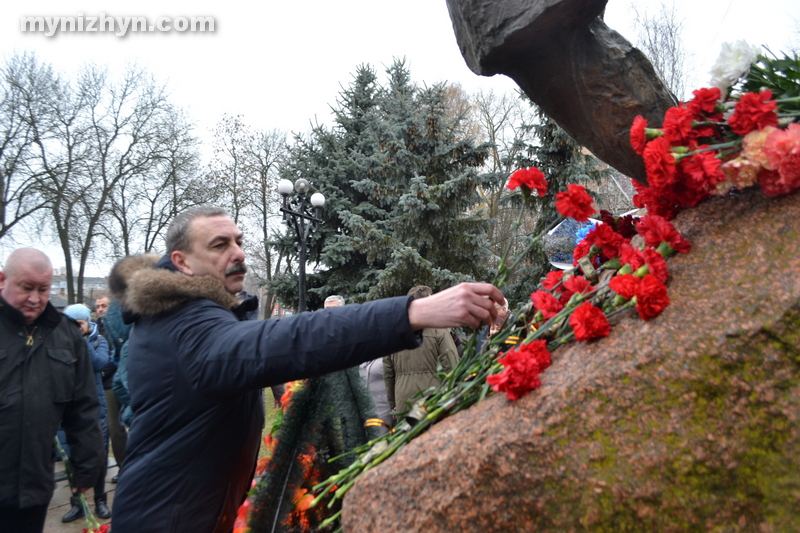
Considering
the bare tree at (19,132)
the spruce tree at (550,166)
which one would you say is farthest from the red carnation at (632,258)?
the bare tree at (19,132)

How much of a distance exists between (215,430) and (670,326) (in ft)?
4.20

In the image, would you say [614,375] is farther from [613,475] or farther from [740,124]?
[740,124]

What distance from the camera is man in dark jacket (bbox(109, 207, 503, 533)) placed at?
1287mm

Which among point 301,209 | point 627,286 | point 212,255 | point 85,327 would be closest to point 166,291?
point 212,255

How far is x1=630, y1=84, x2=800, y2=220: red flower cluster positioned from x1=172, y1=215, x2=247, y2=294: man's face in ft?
4.50

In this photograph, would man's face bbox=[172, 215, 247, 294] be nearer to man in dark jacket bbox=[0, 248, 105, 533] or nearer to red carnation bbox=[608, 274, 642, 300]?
red carnation bbox=[608, 274, 642, 300]

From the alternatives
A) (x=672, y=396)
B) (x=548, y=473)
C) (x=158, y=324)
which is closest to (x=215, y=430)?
(x=158, y=324)

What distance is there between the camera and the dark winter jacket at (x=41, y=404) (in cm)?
249

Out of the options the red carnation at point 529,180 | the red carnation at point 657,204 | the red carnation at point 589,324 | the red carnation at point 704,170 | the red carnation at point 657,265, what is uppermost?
the red carnation at point 529,180

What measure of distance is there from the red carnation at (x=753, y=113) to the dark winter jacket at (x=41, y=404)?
3267 millimetres

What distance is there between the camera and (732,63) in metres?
1.44

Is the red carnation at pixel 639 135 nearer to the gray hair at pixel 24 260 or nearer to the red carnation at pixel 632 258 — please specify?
the red carnation at pixel 632 258

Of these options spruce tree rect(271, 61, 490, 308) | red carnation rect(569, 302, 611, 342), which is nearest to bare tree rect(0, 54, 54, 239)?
spruce tree rect(271, 61, 490, 308)

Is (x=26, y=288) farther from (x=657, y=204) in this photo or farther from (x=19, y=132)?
(x=19, y=132)
